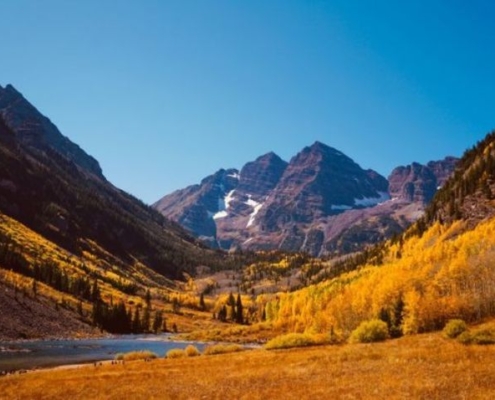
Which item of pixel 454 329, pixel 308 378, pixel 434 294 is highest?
pixel 434 294

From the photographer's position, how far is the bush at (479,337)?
52147 millimetres

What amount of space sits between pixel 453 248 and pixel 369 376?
120363 millimetres

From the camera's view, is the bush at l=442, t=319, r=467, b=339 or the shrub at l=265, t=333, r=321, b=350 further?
the shrub at l=265, t=333, r=321, b=350

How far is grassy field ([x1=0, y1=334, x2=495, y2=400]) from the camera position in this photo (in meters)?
34.8

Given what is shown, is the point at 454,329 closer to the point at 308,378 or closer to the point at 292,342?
the point at 292,342

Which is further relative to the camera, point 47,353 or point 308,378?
point 47,353

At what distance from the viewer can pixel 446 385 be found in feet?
111

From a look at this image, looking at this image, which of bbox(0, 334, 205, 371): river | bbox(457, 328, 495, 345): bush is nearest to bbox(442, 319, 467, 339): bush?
bbox(457, 328, 495, 345): bush

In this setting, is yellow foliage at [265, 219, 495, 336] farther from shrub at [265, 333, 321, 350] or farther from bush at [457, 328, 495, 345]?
bush at [457, 328, 495, 345]

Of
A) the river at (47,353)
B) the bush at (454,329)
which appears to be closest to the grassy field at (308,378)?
the bush at (454,329)

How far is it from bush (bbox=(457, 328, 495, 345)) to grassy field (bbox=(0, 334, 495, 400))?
3.91ft

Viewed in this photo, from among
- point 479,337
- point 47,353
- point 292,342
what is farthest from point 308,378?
point 47,353

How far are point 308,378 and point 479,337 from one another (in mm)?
21826

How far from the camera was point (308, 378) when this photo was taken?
42969mm
